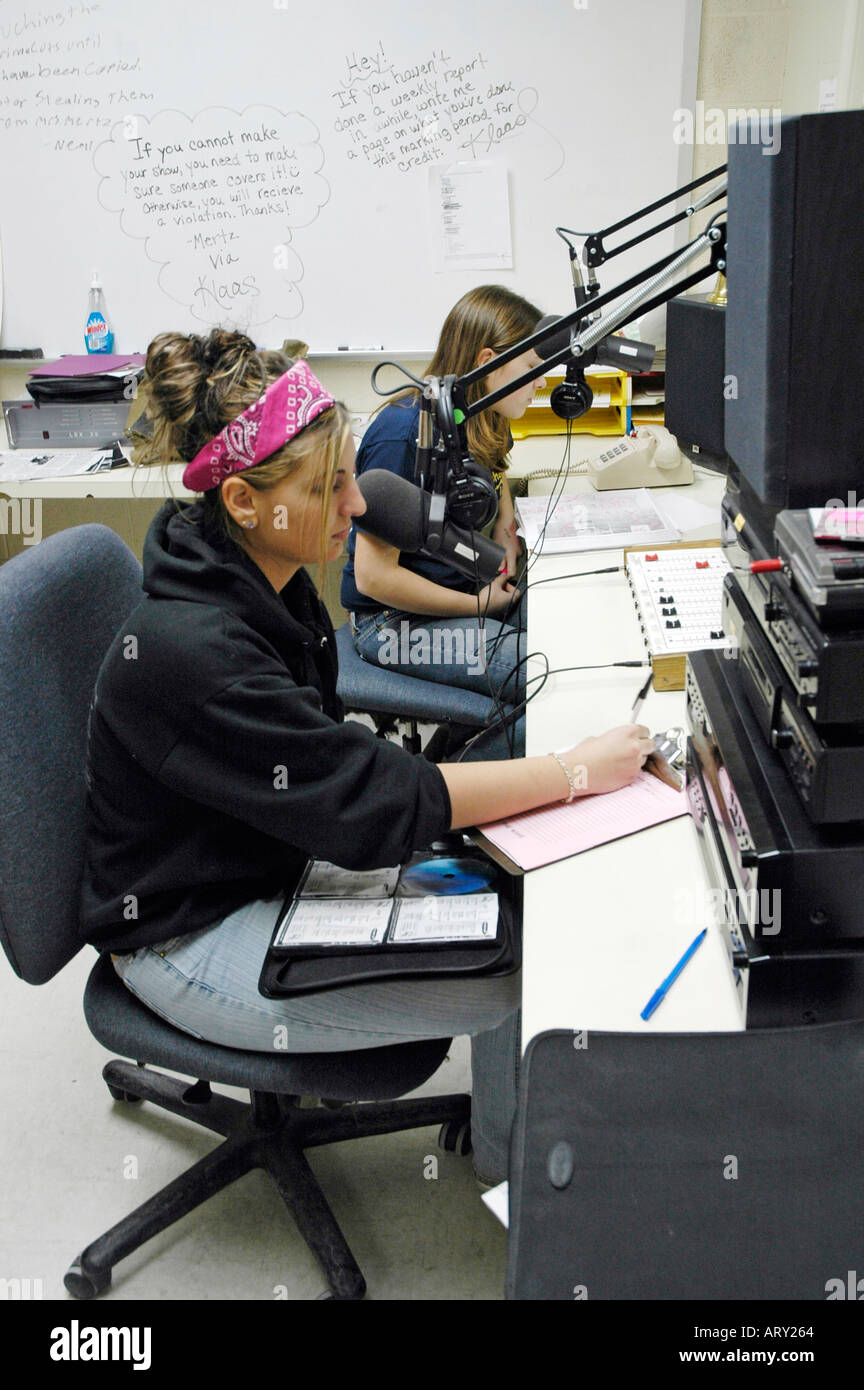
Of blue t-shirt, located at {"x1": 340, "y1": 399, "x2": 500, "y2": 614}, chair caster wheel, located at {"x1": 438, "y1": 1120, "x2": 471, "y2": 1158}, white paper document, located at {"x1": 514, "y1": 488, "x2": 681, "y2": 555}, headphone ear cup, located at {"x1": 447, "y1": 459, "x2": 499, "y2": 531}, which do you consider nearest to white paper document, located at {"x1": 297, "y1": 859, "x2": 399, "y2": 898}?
headphone ear cup, located at {"x1": 447, "y1": 459, "x2": 499, "y2": 531}

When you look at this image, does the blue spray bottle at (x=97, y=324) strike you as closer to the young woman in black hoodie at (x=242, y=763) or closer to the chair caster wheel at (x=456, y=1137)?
the young woman in black hoodie at (x=242, y=763)

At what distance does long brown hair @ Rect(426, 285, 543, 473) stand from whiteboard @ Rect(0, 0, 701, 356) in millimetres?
840

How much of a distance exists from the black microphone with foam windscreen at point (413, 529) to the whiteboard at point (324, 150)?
1609 mm

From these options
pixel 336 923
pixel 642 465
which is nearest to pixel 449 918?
pixel 336 923

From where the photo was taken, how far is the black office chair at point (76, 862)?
1120 mm

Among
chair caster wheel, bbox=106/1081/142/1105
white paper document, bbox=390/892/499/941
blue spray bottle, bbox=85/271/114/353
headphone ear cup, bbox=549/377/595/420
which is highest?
blue spray bottle, bbox=85/271/114/353

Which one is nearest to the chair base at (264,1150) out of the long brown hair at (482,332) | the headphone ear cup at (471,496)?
the headphone ear cup at (471,496)

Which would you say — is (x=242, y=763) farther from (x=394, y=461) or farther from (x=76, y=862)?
(x=394, y=461)

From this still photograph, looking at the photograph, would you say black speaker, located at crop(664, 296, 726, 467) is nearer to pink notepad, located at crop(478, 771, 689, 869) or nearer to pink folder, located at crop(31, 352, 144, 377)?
pink notepad, located at crop(478, 771, 689, 869)

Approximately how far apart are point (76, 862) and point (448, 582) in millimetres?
964

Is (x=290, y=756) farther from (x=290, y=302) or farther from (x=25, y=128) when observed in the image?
(x=25, y=128)

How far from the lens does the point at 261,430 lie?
3.56 feet

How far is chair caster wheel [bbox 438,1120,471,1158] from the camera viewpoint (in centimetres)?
154

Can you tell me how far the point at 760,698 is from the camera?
932 mm
